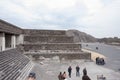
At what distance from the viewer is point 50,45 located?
28.6 m

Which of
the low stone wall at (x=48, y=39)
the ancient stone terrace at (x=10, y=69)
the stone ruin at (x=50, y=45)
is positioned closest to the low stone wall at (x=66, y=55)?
the stone ruin at (x=50, y=45)

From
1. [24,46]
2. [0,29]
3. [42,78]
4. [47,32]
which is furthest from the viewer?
[47,32]

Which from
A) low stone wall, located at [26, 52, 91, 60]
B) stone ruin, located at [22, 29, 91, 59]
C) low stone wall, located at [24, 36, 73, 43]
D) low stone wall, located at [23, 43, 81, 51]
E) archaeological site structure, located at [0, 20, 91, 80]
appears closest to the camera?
archaeological site structure, located at [0, 20, 91, 80]

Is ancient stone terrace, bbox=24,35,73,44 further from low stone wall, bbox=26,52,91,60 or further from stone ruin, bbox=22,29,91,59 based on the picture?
low stone wall, bbox=26,52,91,60

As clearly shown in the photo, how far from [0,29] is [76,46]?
16683 millimetres

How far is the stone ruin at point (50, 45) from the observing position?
25681 millimetres

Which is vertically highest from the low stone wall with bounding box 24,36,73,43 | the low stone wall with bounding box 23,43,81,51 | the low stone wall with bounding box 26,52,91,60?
the low stone wall with bounding box 24,36,73,43

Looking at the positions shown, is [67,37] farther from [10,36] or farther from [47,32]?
[10,36]

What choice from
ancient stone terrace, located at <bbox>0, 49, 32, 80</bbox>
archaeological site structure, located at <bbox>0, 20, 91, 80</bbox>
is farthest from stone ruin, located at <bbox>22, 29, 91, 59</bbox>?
ancient stone terrace, located at <bbox>0, 49, 32, 80</bbox>

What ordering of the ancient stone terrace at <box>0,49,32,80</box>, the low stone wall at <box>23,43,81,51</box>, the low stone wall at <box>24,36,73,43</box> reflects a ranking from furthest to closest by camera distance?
1. the low stone wall at <box>24,36,73,43</box>
2. the low stone wall at <box>23,43,81,51</box>
3. the ancient stone terrace at <box>0,49,32,80</box>

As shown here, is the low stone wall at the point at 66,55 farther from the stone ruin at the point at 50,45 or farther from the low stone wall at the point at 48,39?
the low stone wall at the point at 48,39

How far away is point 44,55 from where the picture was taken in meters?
25.4

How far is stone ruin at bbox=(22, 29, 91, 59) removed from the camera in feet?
84.3

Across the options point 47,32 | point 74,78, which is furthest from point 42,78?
point 47,32
